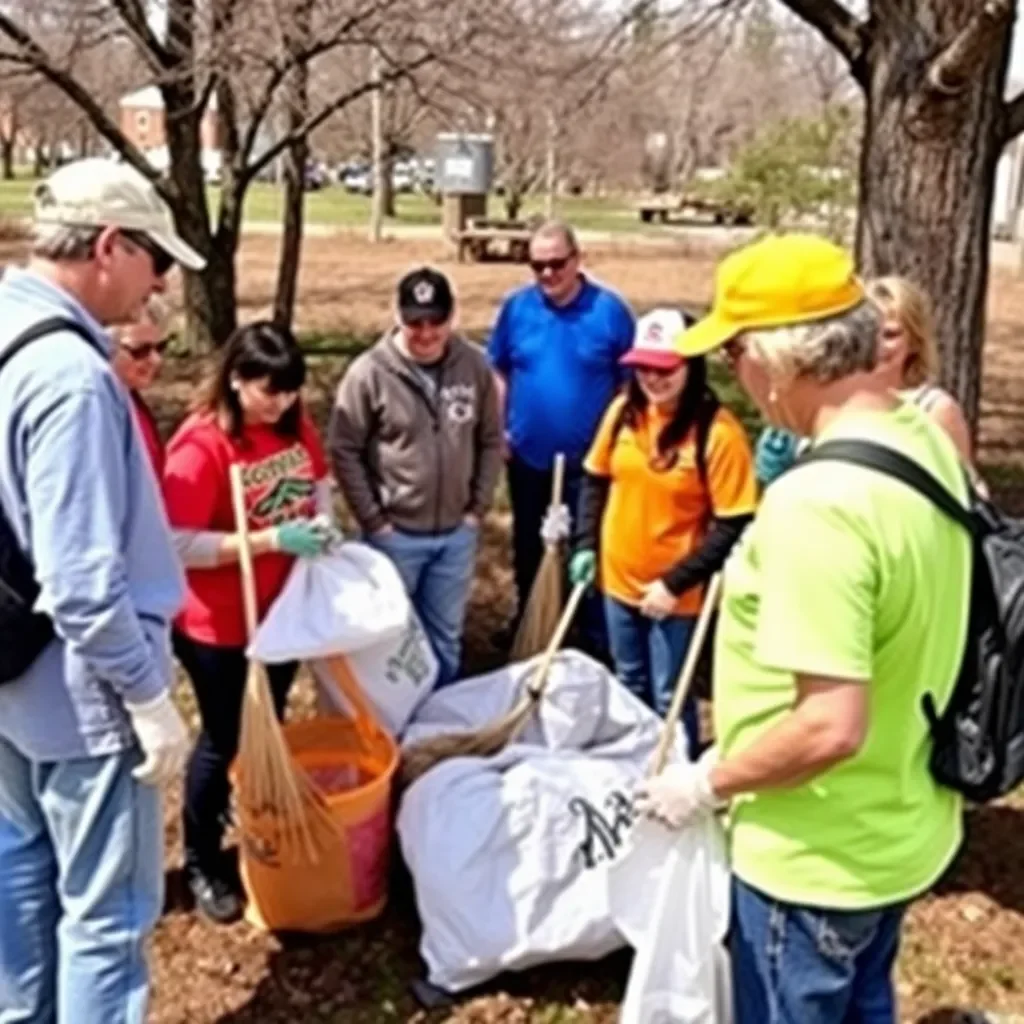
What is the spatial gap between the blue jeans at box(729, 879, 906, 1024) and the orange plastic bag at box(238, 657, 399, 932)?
1.15 metres

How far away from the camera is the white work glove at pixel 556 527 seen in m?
Result: 4.18

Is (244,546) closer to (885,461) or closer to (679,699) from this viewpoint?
(679,699)

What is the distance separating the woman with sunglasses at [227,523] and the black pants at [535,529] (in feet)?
4.43

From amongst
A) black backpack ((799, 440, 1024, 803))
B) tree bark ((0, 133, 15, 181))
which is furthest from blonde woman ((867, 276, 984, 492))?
tree bark ((0, 133, 15, 181))

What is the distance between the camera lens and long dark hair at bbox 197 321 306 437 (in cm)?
307

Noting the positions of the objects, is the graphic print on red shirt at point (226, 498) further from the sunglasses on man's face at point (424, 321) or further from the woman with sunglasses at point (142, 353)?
the sunglasses on man's face at point (424, 321)

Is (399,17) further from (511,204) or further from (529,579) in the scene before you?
(511,204)

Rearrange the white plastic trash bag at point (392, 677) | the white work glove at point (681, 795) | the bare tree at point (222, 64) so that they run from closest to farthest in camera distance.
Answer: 1. the white work glove at point (681, 795)
2. the white plastic trash bag at point (392, 677)
3. the bare tree at point (222, 64)

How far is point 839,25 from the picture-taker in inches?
178

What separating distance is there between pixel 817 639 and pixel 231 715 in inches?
71.5

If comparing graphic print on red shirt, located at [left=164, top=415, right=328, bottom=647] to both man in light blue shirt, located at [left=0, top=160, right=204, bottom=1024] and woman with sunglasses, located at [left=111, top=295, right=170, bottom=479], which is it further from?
man in light blue shirt, located at [left=0, top=160, right=204, bottom=1024]

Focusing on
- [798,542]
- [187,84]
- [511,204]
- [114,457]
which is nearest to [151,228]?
[114,457]

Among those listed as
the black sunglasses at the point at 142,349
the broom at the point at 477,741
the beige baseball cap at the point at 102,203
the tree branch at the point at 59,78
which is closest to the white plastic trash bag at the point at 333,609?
the broom at the point at 477,741

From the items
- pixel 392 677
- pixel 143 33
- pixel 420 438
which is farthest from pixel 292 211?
pixel 392 677
